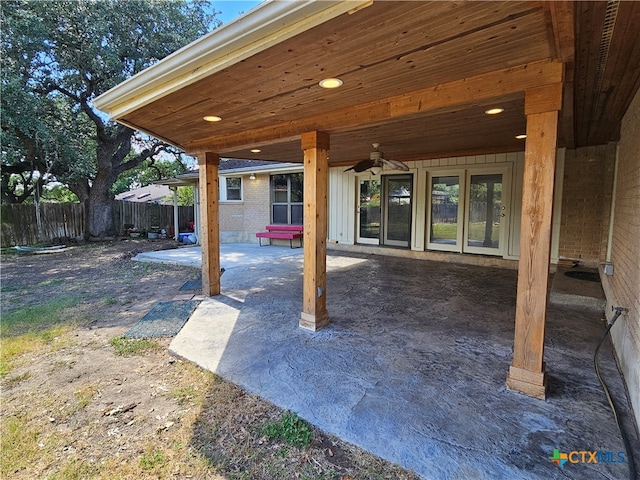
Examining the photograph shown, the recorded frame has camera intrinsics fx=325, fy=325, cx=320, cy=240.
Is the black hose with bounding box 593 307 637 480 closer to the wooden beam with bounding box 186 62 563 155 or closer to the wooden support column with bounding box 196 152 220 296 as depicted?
the wooden beam with bounding box 186 62 563 155

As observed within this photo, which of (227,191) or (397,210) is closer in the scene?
(397,210)

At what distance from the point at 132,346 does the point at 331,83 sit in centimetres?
311

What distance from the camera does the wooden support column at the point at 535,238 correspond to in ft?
6.97

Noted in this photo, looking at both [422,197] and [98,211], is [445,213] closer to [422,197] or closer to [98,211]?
[422,197]

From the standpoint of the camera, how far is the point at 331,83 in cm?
247

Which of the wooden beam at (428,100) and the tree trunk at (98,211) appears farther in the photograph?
the tree trunk at (98,211)

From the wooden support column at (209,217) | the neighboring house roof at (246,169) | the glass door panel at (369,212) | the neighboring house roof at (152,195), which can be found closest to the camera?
the wooden support column at (209,217)

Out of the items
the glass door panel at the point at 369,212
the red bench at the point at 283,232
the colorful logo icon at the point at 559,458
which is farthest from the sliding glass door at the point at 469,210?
the colorful logo icon at the point at 559,458

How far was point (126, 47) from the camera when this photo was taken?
33.3 feet

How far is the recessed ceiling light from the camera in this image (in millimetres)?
2410

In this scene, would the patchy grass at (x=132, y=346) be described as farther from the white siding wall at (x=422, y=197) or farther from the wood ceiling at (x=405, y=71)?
the white siding wall at (x=422, y=197)

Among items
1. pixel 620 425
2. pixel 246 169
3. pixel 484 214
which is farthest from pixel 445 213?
pixel 246 169

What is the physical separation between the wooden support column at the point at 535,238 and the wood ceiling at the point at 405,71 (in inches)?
9.5

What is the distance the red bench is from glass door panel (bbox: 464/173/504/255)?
4.65 m
